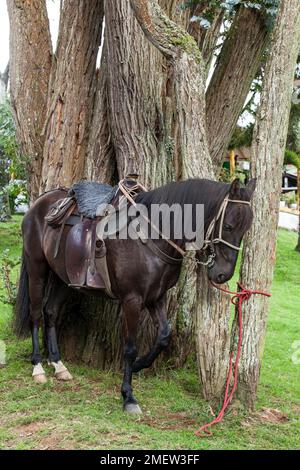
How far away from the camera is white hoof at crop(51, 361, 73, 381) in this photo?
6042 millimetres

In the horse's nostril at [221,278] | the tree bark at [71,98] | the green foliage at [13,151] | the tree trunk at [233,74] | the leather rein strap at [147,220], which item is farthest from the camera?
the green foliage at [13,151]

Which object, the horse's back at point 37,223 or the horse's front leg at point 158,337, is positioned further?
the horse's back at point 37,223

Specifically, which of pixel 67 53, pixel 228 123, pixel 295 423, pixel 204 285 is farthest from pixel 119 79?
pixel 295 423

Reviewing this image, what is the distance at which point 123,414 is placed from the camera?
5.07 m

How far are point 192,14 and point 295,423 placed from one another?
15.3 ft

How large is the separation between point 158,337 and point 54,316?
5.15 feet

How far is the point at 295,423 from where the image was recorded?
17.0ft

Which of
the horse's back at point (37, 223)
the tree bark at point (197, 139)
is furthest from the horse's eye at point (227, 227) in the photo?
the horse's back at point (37, 223)

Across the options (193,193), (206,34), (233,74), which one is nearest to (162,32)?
(233,74)

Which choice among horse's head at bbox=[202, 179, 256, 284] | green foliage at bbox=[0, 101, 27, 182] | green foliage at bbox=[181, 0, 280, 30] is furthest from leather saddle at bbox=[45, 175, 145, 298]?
green foliage at bbox=[181, 0, 280, 30]

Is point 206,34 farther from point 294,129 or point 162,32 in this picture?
point 294,129

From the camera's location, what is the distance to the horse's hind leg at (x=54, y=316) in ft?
20.1

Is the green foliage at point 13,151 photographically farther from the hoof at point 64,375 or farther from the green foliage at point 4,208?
the green foliage at point 4,208

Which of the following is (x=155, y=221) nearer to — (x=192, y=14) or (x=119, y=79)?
(x=119, y=79)
